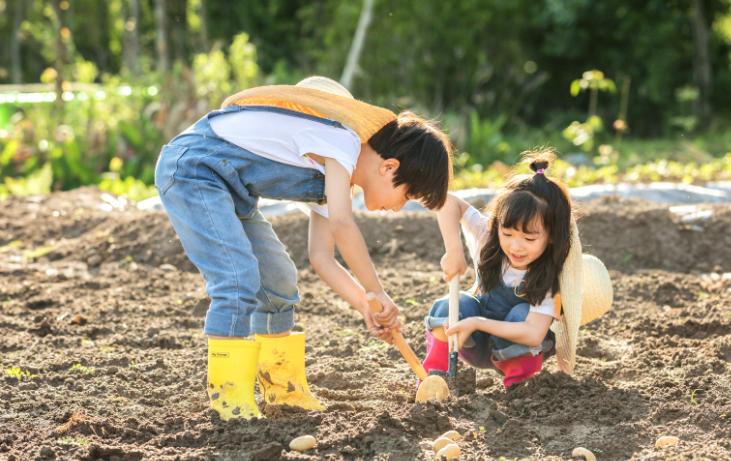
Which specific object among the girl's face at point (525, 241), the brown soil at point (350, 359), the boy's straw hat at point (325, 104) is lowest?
the brown soil at point (350, 359)

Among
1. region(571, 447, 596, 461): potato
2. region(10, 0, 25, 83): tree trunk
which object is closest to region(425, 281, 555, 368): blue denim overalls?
region(571, 447, 596, 461): potato

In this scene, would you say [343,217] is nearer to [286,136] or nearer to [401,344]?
[286,136]

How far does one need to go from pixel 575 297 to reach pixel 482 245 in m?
0.38

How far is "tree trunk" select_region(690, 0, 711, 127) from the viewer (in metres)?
12.5

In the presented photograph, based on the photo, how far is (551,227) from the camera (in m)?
3.34

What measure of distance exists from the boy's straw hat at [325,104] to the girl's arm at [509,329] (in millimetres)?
729

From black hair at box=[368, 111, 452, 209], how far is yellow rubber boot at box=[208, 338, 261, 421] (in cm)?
67

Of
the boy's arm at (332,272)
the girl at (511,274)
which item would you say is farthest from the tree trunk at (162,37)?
the boy's arm at (332,272)

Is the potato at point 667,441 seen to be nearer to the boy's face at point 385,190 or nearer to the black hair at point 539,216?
the black hair at point 539,216

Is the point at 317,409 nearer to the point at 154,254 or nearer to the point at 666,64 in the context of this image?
the point at 154,254

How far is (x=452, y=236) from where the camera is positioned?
11.5 ft

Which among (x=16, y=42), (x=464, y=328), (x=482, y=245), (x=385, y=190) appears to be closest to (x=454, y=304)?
(x=464, y=328)

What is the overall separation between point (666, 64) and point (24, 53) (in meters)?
17.1

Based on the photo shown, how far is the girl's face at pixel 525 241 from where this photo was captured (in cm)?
333
